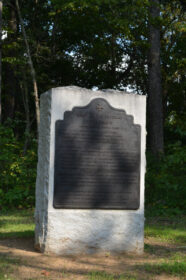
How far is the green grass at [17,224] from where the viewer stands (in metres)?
6.42

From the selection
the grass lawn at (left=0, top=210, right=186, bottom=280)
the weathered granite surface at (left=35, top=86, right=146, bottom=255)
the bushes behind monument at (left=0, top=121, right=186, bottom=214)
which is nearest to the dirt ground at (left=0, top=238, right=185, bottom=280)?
A: the grass lawn at (left=0, top=210, right=186, bottom=280)

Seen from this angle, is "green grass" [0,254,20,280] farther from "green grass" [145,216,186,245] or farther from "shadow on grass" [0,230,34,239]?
"green grass" [145,216,186,245]

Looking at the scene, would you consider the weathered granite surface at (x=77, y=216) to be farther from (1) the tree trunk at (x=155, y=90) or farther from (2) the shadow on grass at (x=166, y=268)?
(1) the tree trunk at (x=155, y=90)

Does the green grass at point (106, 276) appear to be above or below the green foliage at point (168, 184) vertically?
below

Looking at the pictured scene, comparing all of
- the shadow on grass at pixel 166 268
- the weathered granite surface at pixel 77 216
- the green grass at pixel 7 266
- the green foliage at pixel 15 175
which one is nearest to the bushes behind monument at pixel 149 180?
the green foliage at pixel 15 175

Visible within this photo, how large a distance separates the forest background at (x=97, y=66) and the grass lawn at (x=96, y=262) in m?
2.95

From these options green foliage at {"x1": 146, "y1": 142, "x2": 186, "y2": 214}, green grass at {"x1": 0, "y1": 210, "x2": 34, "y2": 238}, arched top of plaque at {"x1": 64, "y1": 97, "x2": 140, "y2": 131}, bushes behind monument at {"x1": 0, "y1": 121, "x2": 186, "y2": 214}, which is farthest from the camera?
bushes behind monument at {"x1": 0, "y1": 121, "x2": 186, "y2": 214}

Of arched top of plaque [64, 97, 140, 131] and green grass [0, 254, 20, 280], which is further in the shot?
arched top of plaque [64, 97, 140, 131]

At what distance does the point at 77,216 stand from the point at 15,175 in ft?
17.1

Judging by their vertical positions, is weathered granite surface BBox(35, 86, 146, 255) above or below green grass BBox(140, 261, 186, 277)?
above

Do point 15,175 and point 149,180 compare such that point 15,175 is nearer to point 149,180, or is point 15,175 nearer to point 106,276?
point 149,180

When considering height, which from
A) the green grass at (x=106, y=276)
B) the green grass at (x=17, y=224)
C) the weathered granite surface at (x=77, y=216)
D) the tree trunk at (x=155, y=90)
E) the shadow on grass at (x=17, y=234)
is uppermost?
the tree trunk at (x=155, y=90)

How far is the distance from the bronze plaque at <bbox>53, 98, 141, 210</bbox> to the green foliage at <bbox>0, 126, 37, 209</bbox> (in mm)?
4518

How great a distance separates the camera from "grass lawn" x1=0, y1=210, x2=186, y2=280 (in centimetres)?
433
